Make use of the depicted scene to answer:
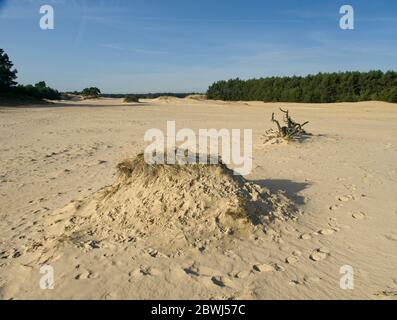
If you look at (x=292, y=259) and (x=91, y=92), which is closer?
(x=292, y=259)

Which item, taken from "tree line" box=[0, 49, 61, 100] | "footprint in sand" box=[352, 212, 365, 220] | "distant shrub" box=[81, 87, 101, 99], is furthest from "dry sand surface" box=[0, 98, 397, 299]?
"distant shrub" box=[81, 87, 101, 99]

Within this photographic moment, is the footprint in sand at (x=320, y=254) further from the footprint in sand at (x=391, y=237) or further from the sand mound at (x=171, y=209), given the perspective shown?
the footprint in sand at (x=391, y=237)

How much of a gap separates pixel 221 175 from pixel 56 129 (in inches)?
508

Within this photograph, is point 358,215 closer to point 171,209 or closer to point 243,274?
point 243,274

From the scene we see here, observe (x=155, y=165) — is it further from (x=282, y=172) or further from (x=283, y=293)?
(x=282, y=172)

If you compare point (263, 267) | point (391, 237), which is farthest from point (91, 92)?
point (263, 267)

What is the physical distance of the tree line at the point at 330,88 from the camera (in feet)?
126

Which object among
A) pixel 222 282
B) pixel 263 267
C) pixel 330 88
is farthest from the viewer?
pixel 330 88

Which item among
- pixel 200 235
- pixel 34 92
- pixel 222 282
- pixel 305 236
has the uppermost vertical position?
pixel 34 92

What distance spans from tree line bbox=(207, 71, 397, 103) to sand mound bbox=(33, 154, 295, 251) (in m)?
33.9

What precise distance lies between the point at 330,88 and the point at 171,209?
129 feet

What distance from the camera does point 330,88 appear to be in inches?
1631

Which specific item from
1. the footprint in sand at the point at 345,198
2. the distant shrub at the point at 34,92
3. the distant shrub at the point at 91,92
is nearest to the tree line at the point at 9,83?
the distant shrub at the point at 34,92
